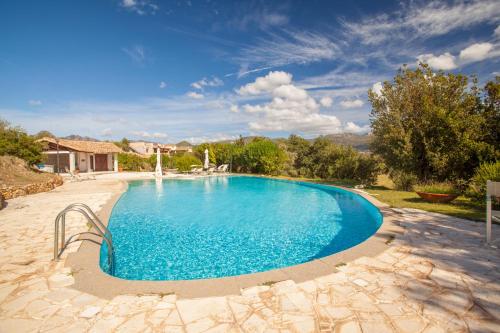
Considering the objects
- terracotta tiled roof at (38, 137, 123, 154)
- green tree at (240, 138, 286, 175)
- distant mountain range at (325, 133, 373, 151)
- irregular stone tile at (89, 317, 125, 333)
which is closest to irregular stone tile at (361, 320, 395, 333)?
irregular stone tile at (89, 317, 125, 333)

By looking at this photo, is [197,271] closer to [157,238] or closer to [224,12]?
[157,238]

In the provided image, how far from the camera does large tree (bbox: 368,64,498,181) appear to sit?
32.8ft

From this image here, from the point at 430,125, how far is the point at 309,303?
11.8 metres

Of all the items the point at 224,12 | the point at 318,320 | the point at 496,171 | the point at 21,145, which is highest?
the point at 224,12

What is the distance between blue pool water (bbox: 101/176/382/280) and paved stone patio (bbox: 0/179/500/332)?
5.57ft

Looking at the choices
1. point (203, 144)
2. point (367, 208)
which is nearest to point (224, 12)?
point (367, 208)

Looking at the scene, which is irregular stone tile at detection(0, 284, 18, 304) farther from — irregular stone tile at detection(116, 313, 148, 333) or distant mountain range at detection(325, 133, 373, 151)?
distant mountain range at detection(325, 133, 373, 151)

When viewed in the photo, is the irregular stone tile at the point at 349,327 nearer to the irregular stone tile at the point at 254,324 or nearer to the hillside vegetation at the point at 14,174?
the irregular stone tile at the point at 254,324

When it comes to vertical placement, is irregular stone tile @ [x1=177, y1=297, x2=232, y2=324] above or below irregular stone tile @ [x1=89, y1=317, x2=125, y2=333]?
below

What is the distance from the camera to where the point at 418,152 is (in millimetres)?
11477

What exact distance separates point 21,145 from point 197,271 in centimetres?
1884

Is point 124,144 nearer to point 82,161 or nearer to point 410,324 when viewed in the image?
point 82,161

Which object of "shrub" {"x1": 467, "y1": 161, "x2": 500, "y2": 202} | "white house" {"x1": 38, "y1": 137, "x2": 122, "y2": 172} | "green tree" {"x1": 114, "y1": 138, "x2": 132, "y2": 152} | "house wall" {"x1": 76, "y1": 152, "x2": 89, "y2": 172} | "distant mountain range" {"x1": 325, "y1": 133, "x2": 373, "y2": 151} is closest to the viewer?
"shrub" {"x1": 467, "y1": 161, "x2": 500, "y2": 202}

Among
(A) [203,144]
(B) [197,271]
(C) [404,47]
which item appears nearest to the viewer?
(B) [197,271]
